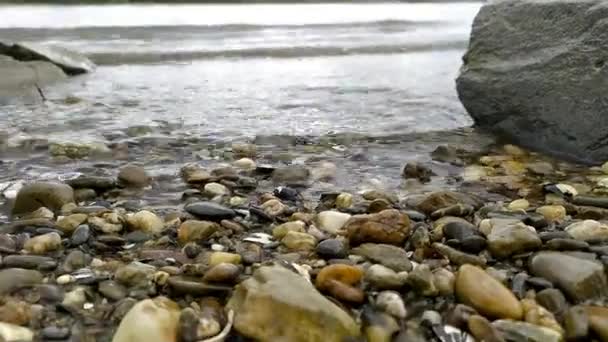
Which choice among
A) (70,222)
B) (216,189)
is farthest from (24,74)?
(70,222)

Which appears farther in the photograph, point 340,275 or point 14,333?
point 340,275

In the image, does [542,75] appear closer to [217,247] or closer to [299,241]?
[299,241]

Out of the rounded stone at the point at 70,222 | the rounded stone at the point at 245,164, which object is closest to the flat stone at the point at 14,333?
the rounded stone at the point at 70,222

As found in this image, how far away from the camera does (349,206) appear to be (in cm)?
298

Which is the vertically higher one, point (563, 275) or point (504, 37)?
point (504, 37)

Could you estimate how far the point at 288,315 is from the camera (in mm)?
1764

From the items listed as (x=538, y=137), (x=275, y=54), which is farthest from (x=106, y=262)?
(x=275, y=54)

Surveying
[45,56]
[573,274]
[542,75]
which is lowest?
[573,274]

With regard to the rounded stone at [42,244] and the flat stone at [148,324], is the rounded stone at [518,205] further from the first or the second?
the rounded stone at [42,244]

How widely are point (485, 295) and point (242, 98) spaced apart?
4435 millimetres

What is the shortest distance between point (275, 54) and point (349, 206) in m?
8.11

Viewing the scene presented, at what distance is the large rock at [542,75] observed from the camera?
12.7ft

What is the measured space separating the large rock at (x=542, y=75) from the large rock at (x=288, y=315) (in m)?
2.72

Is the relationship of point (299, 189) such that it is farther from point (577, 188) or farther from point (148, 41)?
point (148, 41)
